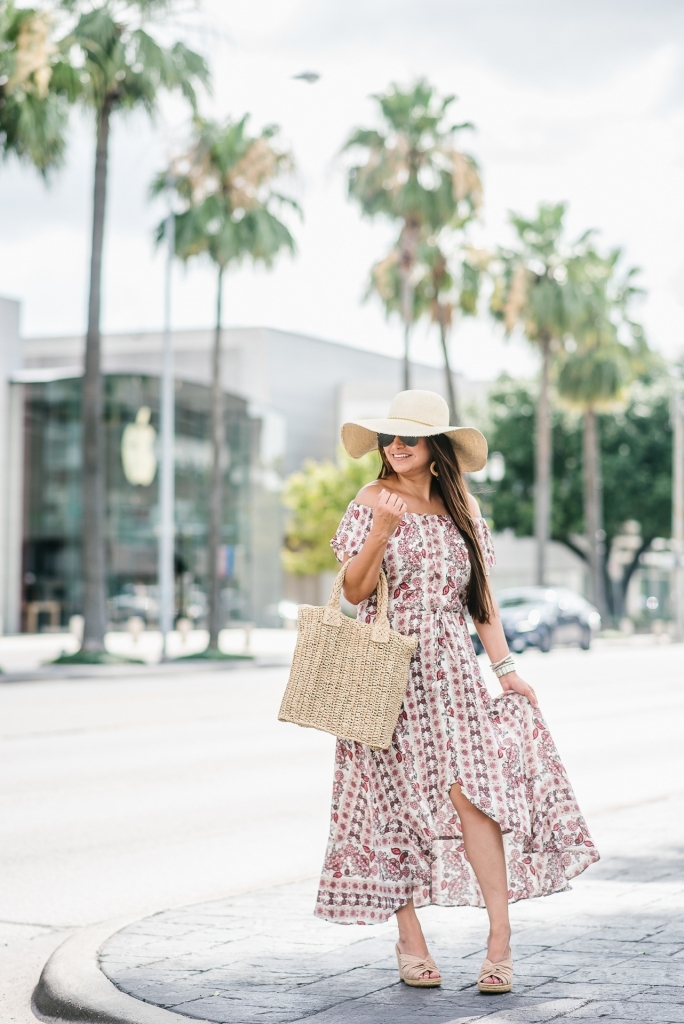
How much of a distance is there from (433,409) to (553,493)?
172 ft

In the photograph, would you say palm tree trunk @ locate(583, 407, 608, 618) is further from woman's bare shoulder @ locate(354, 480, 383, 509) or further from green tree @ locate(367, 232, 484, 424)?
woman's bare shoulder @ locate(354, 480, 383, 509)

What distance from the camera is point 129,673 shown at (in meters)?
25.2

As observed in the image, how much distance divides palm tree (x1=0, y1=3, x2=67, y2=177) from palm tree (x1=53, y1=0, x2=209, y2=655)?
1811mm

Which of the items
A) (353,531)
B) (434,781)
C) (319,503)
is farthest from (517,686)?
(319,503)

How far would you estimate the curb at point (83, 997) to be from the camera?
4.20 metres

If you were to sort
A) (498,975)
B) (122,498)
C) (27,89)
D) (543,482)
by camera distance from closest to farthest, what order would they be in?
(498,975) < (27,89) < (543,482) < (122,498)

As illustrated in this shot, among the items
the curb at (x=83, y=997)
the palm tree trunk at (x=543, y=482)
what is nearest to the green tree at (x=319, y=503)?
the palm tree trunk at (x=543, y=482)

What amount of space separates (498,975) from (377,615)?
116 centimetres

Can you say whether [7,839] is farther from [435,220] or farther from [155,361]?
[155,361]

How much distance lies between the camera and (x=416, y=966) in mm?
4555

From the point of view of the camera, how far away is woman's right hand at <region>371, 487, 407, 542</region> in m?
4.49

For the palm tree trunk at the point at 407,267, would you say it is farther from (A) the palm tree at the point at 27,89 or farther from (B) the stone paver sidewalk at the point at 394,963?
(B) the stone paver sidewalk at the point at 394,963

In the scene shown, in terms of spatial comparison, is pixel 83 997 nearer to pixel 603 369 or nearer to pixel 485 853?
pixel 485 853

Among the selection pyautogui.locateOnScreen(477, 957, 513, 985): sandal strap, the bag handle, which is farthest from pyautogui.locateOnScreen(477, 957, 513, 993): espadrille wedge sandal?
the bag handle
